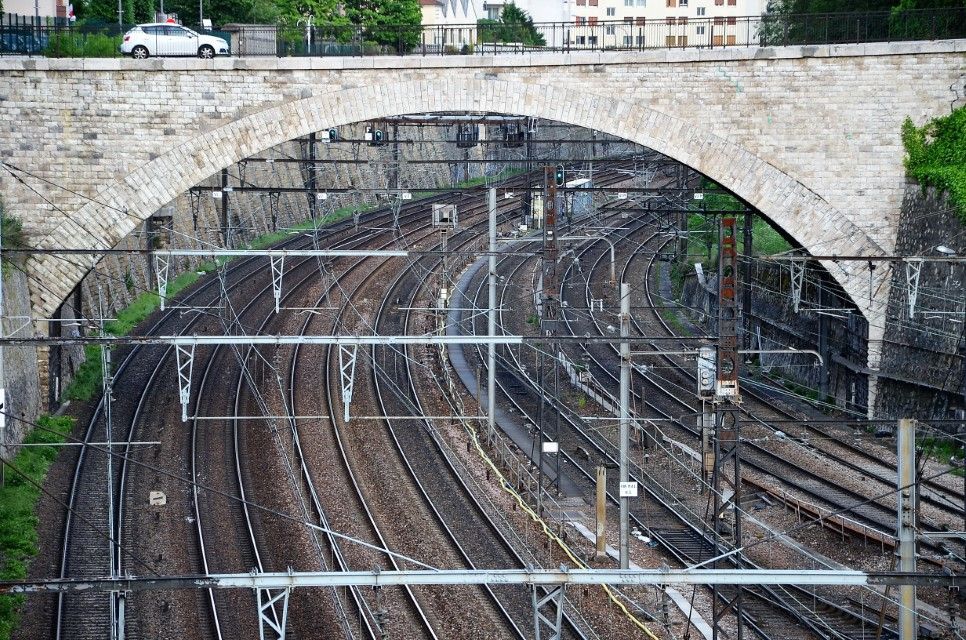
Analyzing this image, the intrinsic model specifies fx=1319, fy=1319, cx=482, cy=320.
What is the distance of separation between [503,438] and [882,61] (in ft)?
34.5

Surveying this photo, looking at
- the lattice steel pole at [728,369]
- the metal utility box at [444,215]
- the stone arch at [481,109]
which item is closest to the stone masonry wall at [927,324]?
the stone arch at [481,109]

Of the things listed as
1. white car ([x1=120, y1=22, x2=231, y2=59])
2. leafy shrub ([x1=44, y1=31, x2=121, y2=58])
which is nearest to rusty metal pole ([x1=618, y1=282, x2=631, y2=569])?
white car ([x1=120, y1=22, x2=231, y2=59])

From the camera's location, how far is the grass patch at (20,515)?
17781mm

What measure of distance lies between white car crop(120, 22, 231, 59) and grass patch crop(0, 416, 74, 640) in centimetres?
805

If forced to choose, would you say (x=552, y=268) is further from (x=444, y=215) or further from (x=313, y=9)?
(x=313, y=9)

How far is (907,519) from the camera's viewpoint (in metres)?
15.1

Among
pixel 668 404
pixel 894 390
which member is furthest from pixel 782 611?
pixel 668 404

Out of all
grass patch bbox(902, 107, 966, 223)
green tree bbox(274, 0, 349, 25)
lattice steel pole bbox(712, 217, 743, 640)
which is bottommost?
lattice steel pole bbox(712, 217, 743, 640)

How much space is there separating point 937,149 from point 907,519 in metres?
11.7

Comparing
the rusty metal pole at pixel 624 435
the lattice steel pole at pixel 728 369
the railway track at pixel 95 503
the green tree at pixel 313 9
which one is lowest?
the railway track at pixel 95 503

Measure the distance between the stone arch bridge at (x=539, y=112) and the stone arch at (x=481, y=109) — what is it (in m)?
0.03

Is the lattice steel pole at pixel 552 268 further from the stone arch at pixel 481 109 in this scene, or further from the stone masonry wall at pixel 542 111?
the stone masonry wall at pixel 542 111

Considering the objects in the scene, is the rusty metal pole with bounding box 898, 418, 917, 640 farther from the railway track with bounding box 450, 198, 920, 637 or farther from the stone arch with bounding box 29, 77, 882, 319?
the stone arch with bounding box 29, 77, 882, 319

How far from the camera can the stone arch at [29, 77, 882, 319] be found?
25.1m
